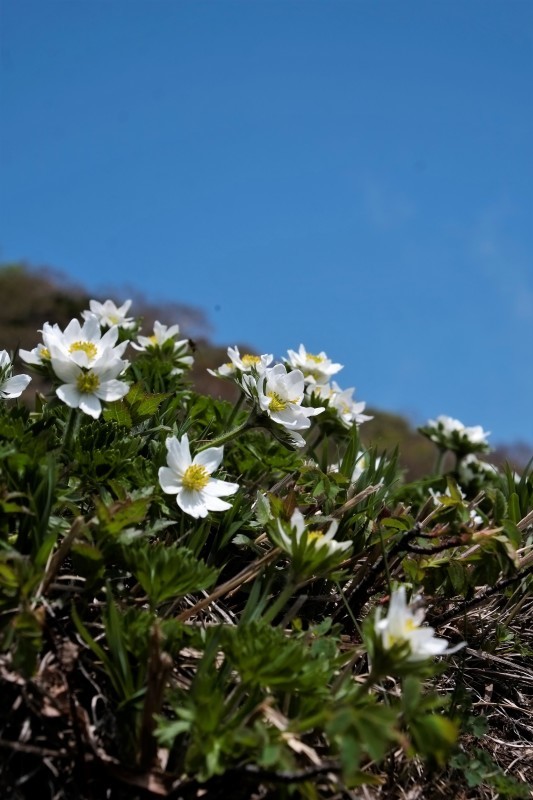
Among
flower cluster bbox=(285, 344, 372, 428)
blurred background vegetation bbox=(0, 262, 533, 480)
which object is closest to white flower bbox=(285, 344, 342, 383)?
flower cluster bbox=(285, 344, 372, 428)

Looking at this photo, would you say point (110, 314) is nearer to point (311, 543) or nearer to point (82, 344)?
point (82, 344)

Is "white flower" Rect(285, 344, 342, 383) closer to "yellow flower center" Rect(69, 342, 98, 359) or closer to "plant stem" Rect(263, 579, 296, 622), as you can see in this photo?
"yellow flower center" Rect(69, 342, 98, 359)

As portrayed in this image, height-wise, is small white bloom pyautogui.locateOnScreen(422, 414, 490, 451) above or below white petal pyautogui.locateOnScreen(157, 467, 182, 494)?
above

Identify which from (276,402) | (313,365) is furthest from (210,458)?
(313,365)

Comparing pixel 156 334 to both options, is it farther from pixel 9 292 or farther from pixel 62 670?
pixel 9 292

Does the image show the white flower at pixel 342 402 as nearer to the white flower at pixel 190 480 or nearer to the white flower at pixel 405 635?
the white flower at pixel 190 480

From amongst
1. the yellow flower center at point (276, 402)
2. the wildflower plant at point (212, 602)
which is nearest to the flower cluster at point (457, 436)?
the wildflower plant at point (212, 602)

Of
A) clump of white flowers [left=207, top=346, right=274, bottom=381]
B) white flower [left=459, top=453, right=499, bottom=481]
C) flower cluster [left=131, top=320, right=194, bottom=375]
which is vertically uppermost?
white flower [left=459, top=453, right=499, bottom=481]
